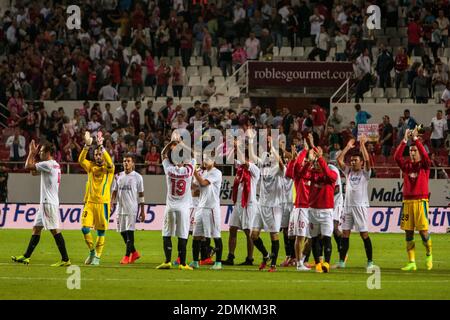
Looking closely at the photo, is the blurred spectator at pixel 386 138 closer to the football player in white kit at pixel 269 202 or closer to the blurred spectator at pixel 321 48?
the blurred spectator at pixel 321 48

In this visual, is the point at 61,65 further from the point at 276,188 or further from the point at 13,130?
the point at 276,188

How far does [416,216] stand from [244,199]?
3.57 meters

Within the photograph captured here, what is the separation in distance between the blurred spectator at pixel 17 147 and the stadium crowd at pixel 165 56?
2.1 inches

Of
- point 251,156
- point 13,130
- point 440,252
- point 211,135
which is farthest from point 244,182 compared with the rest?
point 13,130

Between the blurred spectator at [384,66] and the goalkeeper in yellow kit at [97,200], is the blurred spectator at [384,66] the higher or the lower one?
the higher one

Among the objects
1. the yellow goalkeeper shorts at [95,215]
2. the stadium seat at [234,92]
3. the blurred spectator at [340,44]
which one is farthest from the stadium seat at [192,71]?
the yellow goalkeeper shorts at [95,215]

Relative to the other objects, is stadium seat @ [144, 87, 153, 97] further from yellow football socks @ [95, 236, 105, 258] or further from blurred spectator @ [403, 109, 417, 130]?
yellow football socks @ [95, 236, 105, 258]

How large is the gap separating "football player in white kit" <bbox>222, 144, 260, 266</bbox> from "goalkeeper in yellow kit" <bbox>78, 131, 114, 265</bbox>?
8.71 feet

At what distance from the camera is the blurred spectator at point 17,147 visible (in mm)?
38375

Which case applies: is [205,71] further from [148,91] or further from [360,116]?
[360,116]

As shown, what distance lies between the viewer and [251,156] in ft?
75.3

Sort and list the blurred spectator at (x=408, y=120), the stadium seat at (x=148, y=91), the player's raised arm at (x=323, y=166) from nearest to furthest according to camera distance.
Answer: the player's raised arm at (x=323, y=166) → the blurred spectator at (x=408, y=120) → the stadium seat at (x=148, y=91)
